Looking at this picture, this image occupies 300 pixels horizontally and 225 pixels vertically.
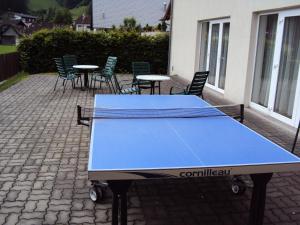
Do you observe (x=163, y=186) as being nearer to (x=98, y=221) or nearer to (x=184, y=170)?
(x=98, y=221)

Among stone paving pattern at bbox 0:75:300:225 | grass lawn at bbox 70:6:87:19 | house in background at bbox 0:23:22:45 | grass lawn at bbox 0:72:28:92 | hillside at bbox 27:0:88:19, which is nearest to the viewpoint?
stone paving pattern at bbox 0:75:300:225

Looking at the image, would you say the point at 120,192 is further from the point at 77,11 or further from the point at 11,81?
the point at 77,11

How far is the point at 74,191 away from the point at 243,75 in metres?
6.06

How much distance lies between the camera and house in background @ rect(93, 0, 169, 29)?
39.2 metres

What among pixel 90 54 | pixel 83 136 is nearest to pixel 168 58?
pixel 90 54

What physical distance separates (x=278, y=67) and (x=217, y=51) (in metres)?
4.03

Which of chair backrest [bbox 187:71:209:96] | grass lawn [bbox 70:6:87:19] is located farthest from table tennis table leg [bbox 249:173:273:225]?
grass lawn [bbox 70:6:87:19]

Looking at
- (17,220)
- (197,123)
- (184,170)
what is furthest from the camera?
(197,123)

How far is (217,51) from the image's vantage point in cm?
1158

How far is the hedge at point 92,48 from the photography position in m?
17.3

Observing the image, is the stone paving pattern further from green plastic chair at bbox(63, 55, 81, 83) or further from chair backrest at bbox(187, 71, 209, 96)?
green plastic chair at bbox(63, 55, 81, 83)

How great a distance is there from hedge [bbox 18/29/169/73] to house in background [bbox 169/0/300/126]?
5017 millimetres

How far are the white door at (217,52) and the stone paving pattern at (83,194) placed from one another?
4.73 metres

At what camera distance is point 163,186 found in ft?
14.6
